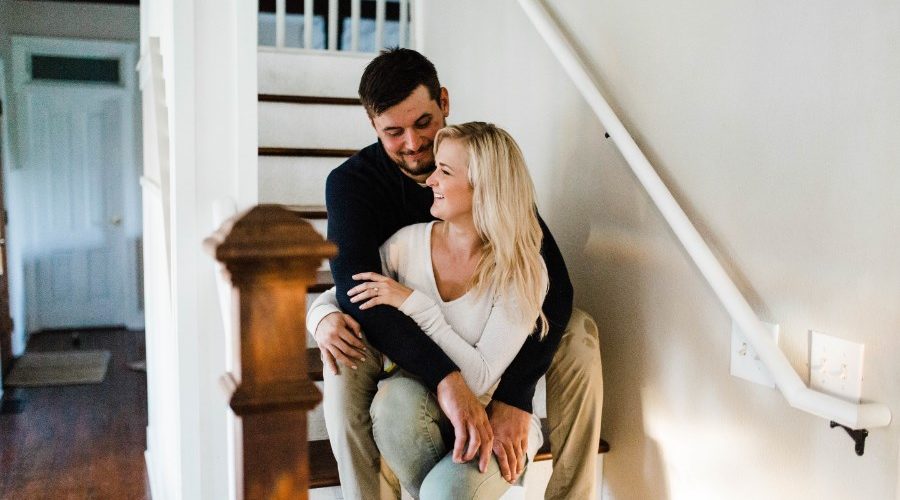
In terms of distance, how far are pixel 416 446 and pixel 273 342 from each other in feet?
2.55

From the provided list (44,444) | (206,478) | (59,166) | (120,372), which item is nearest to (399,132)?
(206,478)

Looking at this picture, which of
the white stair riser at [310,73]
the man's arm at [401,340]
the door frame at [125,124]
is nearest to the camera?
the man's arm at [401,340]

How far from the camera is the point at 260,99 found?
304cm

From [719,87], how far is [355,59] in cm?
208

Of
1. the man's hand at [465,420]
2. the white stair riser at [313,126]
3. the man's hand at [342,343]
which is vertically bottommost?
the man's hand at [465,420]

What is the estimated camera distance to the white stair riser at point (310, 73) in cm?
329

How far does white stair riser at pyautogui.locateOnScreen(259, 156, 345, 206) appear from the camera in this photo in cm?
290

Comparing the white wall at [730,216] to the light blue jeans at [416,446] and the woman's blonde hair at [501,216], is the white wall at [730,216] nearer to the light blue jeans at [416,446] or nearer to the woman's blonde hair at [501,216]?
the woman's blonde hair at [501,216]

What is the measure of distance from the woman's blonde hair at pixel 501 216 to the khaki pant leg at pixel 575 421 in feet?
0.58

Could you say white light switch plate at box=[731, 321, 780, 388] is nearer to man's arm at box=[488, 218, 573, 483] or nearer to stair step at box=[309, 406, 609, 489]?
man's arm at box=[488, 218, 573, 483]

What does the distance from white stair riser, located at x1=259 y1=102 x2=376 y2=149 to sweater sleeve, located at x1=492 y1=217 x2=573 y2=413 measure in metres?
1.53

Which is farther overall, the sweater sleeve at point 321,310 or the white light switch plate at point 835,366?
the sweater sleeve at point 321,310

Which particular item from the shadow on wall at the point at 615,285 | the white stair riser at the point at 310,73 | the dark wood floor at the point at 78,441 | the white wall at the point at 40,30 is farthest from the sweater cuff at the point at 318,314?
the white wall at the point at 40,30

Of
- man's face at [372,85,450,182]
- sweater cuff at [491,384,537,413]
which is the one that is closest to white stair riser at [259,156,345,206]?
man's face at [372,85,450,182]
